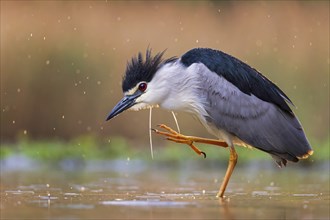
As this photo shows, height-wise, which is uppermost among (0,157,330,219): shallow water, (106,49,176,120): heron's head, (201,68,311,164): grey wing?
(106,49,176,120): heron's head


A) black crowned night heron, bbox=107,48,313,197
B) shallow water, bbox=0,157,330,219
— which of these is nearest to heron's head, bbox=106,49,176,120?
black crowned night heron, bbox=107,48,313,197

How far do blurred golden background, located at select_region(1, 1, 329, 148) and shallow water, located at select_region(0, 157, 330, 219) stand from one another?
1941mm

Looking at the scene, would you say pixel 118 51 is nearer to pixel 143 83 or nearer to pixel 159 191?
pixel 143 83

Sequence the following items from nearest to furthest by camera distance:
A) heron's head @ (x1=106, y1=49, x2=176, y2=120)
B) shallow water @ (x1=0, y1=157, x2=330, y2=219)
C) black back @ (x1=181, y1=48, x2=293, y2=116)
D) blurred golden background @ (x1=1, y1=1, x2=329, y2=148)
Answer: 1. shallow water @ (x1=0, y1=157, x2=330, y2=219)
2. black back @ (x1=181, y1=48, x2=293, y2=116)
3. heron's head @ (x1=106, y1=49, x2=176, y2=120)
4. blurred golden background @ (x1=1, y1=1, x2=329, y2=148)

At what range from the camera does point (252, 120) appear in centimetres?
932

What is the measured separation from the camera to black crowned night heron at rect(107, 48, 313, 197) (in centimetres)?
922

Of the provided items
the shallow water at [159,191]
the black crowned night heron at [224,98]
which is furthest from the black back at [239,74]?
the shallow water at [159,191]

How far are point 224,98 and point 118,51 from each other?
21.1ft

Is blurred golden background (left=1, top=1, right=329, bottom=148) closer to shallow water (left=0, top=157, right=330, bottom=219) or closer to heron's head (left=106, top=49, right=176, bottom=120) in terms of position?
shallow water (left=0, top=157, right=330, bottom=219)

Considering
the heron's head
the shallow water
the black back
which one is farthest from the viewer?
the heron's head

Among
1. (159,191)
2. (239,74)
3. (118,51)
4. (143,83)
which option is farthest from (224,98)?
(118,51)

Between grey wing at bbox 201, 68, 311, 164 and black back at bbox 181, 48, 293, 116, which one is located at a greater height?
black back at bbox 181, 48, 293, 116

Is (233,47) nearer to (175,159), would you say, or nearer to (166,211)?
(175,159)

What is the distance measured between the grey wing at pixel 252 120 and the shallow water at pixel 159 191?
0.42 m
